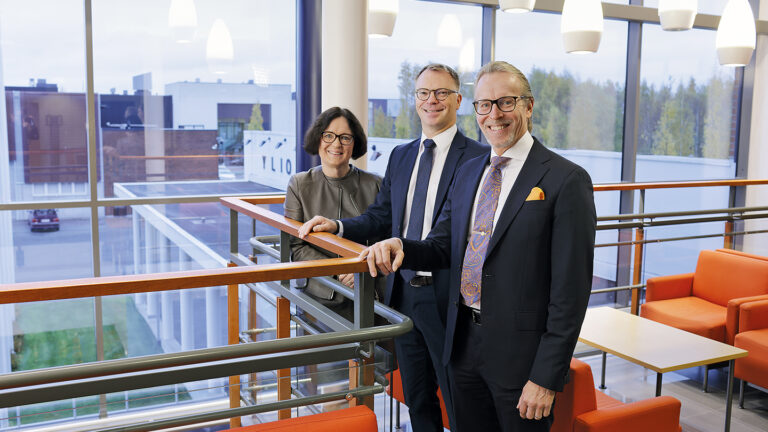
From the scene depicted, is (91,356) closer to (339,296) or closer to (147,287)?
(339,296)

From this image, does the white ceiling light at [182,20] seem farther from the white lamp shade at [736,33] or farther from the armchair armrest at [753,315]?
the armchair armrest at [753,315]

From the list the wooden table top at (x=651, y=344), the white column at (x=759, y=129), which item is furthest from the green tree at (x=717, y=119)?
the wooden table top at (x=651, y=344)

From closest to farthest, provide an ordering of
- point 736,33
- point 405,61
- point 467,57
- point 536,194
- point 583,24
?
1. point 536,194
2. point 583,24
3. point 736,33
4. point 405,61
5. point 467,57

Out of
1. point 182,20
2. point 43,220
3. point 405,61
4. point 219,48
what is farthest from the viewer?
point 405,61

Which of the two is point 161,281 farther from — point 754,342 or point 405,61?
point 405,61

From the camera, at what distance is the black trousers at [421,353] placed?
2500mm

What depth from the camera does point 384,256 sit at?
206 cm

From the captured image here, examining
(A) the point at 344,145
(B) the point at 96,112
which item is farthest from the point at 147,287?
(B) the point at 96,112

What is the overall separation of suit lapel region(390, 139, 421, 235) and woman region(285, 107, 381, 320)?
390mm

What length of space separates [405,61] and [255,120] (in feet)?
5.19

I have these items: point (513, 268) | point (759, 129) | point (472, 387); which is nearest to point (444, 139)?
point (513, 268)

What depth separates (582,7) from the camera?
4.34 m

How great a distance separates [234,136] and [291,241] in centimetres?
322

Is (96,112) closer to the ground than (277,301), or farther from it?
farther from it
